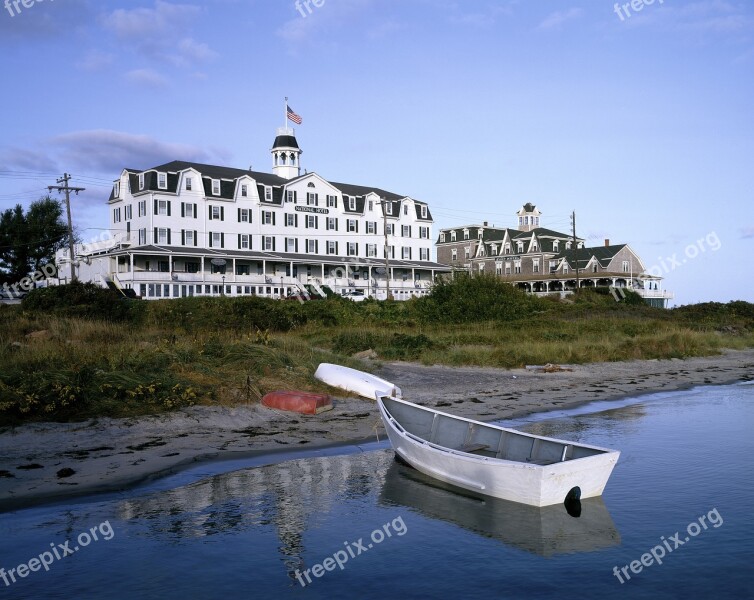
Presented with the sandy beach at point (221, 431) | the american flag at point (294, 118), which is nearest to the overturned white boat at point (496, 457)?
the sandy beach at point (221, 431)

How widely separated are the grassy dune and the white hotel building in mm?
20014

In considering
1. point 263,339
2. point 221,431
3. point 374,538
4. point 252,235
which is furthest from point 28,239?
point 374,538

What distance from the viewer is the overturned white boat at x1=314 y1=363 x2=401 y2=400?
69.6 ft

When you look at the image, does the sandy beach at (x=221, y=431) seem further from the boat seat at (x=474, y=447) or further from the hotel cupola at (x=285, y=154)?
the hotel cupola at (x=285, y=154)

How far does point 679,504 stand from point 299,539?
21.2 ft

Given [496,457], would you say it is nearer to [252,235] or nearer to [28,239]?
[252,235]

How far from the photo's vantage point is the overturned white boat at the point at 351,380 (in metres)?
21.2

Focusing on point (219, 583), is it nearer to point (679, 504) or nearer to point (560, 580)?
point (560, 580)

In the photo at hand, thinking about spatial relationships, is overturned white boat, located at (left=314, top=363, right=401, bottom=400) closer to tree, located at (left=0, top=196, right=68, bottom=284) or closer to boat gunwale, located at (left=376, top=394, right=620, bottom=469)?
boat gunwale, located at (left=376, top=394, right=620, bottom=469)

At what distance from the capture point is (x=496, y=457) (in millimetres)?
13305

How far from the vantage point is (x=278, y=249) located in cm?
7650

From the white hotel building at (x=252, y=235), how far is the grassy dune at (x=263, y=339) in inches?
788

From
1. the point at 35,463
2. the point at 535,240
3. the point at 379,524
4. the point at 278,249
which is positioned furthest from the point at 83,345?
the point at 535,240

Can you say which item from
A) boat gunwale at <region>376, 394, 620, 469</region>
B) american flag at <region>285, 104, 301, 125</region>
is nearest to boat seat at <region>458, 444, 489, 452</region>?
boat gunwale at <region>376, 394, 620, 469</region>
